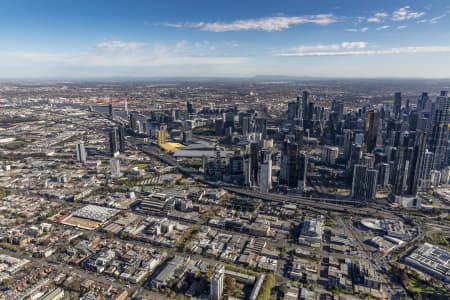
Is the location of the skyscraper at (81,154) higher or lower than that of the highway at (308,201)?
higher

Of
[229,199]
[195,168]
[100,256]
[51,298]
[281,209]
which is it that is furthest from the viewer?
[195,168]

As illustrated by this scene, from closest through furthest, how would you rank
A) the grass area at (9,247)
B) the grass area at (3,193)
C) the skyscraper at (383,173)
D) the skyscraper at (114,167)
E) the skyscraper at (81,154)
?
the grass area at (9,247), the grass area at (3,193), the skyscraper at (383,173), the skyscraper at (114,167), the skyscraper at (81,154)

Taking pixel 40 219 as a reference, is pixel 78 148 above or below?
above

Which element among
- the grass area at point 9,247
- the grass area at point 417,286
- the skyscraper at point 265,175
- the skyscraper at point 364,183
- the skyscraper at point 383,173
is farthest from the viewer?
the skyscraper at point 383,173

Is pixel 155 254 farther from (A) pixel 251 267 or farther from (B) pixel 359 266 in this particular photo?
(B) pixel 359 266

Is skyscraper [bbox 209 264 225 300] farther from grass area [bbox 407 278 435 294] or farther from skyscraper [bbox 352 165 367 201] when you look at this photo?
skyscraper [bbox 352 165 367 201]

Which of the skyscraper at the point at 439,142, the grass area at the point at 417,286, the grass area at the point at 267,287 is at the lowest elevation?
the grass area at the point at 417,286

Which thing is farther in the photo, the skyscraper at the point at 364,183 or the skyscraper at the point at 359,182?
the skyscraper at the point at 359,182

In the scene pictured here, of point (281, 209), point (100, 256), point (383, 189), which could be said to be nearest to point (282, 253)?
point (281, 209)

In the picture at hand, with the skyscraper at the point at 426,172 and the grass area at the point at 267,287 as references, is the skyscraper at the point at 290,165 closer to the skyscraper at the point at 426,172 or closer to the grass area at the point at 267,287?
the skyscraper at the point at 426,172

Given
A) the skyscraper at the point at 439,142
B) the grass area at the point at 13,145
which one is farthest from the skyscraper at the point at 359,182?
the grass area at the point at 13,145

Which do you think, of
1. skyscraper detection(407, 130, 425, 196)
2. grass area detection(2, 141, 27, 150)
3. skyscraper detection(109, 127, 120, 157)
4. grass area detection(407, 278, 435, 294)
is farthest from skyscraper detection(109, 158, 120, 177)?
skyscraper detection(407, 130, 425, 196)
